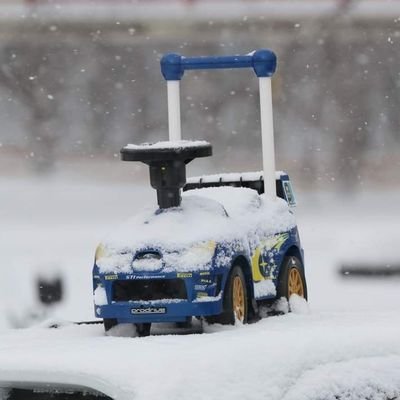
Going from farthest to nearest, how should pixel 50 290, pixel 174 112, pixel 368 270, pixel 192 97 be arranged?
pixel 192 97 < pixel 368 270 < pixel 50 290 < pixel 174 112

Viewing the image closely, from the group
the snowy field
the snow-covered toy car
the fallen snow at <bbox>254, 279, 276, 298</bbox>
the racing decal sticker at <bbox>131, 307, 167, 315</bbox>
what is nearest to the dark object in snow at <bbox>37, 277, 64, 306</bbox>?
the snowy field

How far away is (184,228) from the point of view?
20.5 feet

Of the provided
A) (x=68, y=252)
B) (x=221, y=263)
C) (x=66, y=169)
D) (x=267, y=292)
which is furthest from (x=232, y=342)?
(x=66, y=169)

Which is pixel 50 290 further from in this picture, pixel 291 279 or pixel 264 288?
pixel 264 288

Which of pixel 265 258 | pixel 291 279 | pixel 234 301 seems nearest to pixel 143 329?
pixel 234 301

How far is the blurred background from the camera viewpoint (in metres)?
24.4

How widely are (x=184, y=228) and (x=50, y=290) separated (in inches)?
370

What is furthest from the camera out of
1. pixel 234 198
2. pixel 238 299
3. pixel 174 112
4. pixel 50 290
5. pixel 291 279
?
pixel 50 290

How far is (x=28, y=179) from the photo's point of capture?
2545 centimetres

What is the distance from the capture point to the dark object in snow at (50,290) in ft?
47.6

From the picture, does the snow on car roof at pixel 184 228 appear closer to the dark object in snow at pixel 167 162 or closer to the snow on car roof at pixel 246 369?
the dark object in snow at pixel 167 162

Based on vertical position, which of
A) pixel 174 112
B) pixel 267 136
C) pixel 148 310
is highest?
pixel 174 112

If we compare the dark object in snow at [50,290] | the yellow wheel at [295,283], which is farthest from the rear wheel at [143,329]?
the dark object in snow at [50,290]

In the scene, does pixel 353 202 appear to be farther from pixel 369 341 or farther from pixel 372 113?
pixel 369 341
